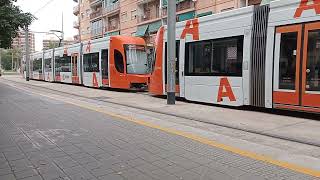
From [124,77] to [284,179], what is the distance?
676 inches

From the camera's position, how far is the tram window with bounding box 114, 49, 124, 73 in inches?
852

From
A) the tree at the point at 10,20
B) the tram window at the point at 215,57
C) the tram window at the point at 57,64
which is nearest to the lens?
the tram window at the point at 215,57

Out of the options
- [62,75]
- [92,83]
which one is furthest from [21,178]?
[62,75]

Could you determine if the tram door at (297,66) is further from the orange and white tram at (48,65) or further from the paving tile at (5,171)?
the orange and white tram at (48,65)

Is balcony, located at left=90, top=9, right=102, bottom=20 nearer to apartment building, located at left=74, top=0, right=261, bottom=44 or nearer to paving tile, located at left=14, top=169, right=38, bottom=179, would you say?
apartment building, located at left=74, top=0, right=261, bottom=44

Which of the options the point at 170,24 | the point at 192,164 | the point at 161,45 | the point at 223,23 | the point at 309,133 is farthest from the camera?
the point at 161,45

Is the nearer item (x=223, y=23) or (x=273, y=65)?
(x=273, y=65)

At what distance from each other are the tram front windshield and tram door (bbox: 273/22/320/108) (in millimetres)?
12094

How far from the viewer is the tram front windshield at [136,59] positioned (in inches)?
853

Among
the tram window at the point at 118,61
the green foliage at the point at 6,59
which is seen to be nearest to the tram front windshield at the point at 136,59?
the tram window at the point at 118,61

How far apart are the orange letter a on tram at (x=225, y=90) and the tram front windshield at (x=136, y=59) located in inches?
384

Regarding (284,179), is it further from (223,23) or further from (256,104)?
(223,23)

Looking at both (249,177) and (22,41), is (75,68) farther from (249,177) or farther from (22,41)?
(22,41)

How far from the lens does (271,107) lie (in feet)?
35.4
